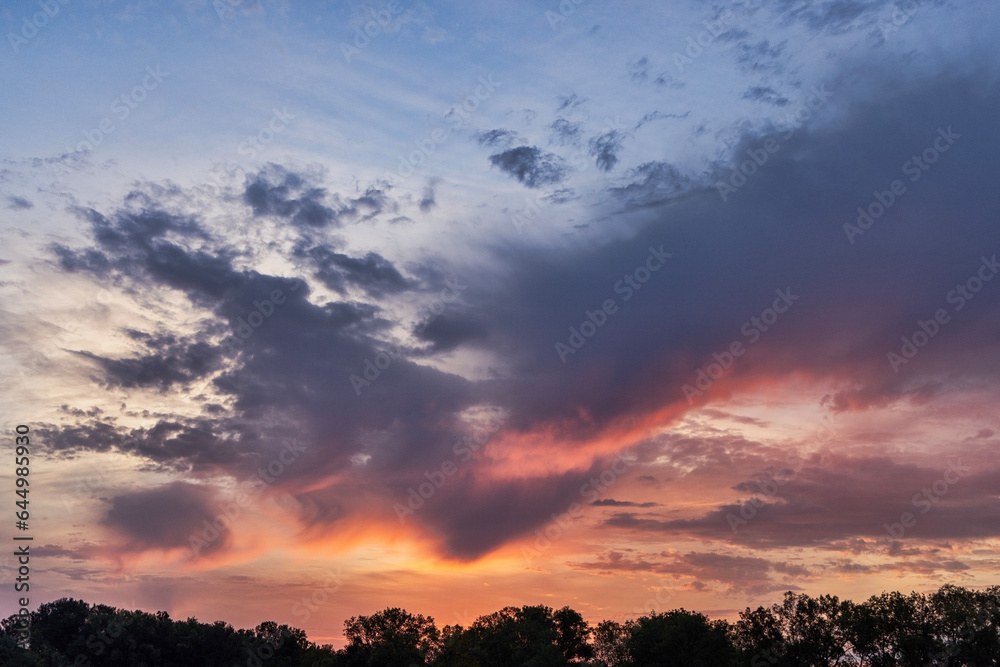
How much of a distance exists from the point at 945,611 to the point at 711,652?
2797 centimetres

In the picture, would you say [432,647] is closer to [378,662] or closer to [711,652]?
[378,662]

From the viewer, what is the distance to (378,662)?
125500mm

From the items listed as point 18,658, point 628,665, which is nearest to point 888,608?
point 628,665

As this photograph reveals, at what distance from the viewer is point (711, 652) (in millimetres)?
97562

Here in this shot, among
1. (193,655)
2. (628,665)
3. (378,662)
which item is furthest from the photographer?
(193,655)

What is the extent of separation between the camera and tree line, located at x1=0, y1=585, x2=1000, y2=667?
8844cm

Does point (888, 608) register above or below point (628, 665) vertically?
above

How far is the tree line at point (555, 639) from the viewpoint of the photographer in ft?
290

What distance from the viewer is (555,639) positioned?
14100 centimetres

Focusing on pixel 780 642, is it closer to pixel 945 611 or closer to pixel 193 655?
pixel 945 611

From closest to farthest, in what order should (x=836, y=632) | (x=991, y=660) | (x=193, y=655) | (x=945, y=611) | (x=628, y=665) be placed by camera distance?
(x=991, y=660)
(x=945, y=611)
(x=836, y=632)
(x=628, y=665)
(x=193, y=655)

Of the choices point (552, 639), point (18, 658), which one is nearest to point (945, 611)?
point (552, 639)

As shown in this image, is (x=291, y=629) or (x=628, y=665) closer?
(x=628, y=665)

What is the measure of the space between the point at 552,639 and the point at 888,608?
61.6 metres
